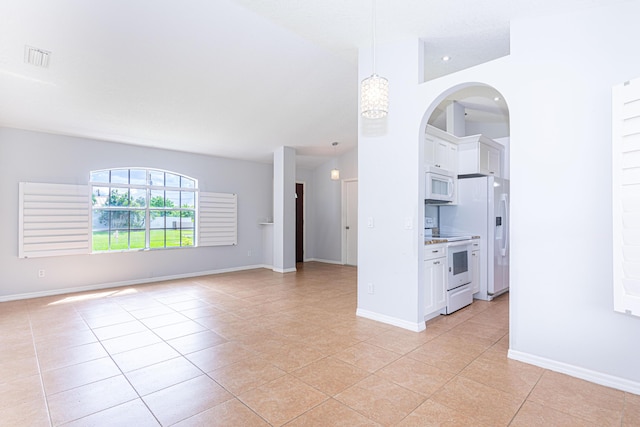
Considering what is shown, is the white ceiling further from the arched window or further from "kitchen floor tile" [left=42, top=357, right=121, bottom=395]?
"kitchen floor tile" [left=42, top=357, right=121, bottom=395]

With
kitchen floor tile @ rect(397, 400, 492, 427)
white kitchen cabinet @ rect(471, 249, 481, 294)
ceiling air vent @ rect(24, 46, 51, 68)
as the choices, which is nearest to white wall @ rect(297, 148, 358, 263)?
white kitchen cabinet @ rect(471, 249, 481, 294)

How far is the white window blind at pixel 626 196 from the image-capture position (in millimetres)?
1934

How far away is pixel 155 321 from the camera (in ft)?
11.6

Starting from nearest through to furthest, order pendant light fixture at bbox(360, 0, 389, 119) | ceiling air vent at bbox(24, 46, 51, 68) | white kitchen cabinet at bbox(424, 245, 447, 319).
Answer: pendant light fixture at bbox(360, 0, 389, 119) → ceiling air vent at bbox(24, 46, 51, 68) → white kitchen cabinet at bbox(424, 245, 447, 319)

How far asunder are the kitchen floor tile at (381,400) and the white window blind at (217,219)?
495 cm

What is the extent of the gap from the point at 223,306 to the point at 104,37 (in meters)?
Result: 3.16

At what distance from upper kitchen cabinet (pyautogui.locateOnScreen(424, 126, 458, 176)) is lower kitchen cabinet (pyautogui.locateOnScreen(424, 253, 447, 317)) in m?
1.15

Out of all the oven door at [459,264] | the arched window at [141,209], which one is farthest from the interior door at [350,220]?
the oven door at [459,264]

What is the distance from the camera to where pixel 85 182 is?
16.4ft

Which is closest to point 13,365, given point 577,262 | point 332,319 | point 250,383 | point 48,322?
point 48,322

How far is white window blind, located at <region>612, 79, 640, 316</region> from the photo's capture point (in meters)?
1.93

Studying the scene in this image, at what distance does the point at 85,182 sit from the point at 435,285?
5343mm

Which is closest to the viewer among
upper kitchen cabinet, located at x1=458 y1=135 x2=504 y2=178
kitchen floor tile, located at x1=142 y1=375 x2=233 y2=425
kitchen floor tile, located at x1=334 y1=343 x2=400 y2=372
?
kitchen floor tile, located at x1=142 y1=375 x2=233 y2=425

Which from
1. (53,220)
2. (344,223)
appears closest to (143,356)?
(53,220)
